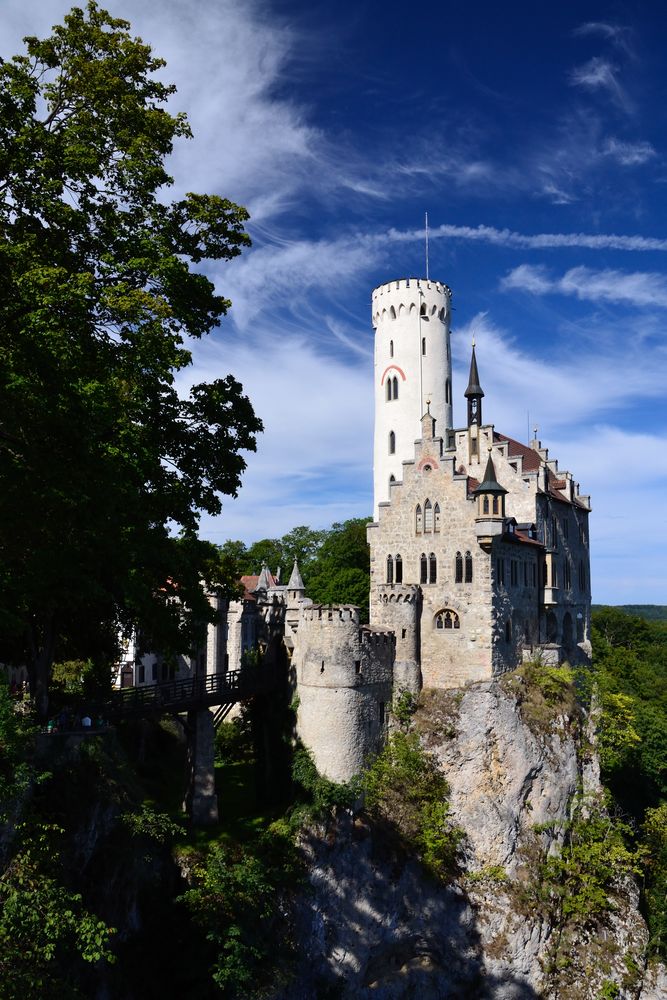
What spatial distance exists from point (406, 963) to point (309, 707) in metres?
13.5

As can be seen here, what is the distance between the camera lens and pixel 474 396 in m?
45.4

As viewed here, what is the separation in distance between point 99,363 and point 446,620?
84.4 ft

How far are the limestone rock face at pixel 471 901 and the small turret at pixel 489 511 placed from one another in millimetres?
7793

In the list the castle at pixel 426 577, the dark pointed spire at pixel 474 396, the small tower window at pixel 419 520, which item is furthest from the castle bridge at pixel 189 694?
the dark pointed spire at pixel 474 396

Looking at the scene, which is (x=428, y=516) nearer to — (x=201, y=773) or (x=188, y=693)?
(x=188, y=693)

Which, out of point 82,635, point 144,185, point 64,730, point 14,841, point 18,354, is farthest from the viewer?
point 82,635

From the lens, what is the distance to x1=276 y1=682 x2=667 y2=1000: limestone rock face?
32.0 meters

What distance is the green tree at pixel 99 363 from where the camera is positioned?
58.1 ft

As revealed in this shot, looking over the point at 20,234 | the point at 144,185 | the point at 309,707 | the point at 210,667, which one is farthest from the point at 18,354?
the point at 210,667

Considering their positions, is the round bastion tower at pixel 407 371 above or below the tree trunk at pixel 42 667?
above

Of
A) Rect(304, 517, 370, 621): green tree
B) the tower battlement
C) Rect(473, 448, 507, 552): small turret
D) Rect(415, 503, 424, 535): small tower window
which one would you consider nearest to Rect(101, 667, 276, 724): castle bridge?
Rect(415, 503, 424, 535): small tower window

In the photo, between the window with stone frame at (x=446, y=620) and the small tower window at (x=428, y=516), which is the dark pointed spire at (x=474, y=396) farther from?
the window with stone frame at (x=446, y=620)

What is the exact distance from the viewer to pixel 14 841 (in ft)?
61.5

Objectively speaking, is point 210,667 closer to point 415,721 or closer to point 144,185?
point 415,721
